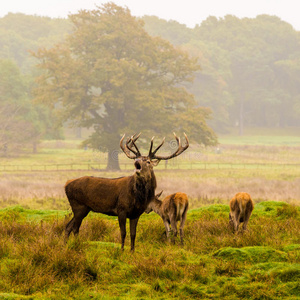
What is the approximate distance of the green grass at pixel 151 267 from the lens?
6910 mm

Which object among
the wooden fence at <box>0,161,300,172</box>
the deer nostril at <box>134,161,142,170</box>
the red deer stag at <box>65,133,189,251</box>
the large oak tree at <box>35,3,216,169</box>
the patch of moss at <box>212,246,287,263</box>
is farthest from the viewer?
the wooden fence at <box>0,161,300,172</box>

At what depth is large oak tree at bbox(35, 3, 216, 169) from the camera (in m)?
34.9

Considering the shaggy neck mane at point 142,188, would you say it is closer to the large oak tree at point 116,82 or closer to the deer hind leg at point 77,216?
the deer hind leg at point 77,216

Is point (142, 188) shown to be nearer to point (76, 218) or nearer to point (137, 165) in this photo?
point (137, 165)

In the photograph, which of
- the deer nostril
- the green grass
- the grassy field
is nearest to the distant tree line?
the grassy field

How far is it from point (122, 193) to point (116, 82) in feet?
83.1

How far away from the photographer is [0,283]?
700 cm

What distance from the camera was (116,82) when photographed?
33781 mm

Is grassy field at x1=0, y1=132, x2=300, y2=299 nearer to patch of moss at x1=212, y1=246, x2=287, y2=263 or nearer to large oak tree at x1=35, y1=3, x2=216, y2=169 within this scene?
patch of moss at x1=212, y1=246, x2=287, y2=263

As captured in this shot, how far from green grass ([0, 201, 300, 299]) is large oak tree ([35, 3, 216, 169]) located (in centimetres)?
2490

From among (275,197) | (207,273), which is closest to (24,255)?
(207,273)

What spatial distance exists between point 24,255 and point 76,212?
1836 millimetres

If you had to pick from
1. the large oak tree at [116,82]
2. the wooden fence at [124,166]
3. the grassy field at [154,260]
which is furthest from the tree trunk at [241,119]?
the grassy field at [154,260]

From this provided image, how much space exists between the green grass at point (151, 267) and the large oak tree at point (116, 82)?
24.9 metres
